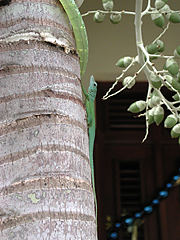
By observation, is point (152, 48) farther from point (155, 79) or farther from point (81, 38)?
point (81, 38)

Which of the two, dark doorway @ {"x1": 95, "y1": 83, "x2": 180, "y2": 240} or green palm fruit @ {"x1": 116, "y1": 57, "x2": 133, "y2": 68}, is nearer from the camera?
green palm fruit @ {"x1": 116, "y1": 57, "x2": 133, "y2": 68}

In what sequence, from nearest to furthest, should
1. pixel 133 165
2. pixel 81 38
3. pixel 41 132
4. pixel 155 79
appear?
1. pixel 41 132
2. pixel 81 38
3. pixel 155 79
4. pixel 133 165

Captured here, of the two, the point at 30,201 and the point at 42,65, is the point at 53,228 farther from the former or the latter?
the point at 42,65

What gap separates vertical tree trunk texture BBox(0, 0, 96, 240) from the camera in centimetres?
62

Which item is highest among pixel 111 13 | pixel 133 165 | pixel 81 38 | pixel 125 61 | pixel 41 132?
pixel 133 165

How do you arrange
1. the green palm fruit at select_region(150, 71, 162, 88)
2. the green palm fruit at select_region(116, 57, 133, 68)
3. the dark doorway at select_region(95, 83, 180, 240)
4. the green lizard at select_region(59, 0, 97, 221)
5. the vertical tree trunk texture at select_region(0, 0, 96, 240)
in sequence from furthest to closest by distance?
the dark doorway at select_region(95, 83, 180, 240)
the green palm fruit at select_region(116, 57, 133, 68)
the green palm fruit at select_region(150, 71, 162, 88)
the green lizard at select_region(59, 0, 97, 221)
the vertical tree trunk texture at select_region(0, 0, 96, 240)

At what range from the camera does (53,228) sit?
0.61 m

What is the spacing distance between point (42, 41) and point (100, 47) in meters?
2.42

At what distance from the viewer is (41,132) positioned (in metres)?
0.66

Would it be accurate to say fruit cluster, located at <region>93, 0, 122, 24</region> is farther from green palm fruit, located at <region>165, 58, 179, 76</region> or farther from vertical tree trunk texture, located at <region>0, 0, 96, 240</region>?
vertical tree trunk texture, located at <region>0, 0, 96, 240</region>

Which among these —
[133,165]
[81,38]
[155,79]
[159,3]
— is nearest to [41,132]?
[81,38]

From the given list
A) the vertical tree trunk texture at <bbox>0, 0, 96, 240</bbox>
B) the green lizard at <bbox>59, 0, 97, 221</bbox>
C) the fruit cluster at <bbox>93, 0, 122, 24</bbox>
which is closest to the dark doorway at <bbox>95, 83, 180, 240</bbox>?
the fruit cluster at <bbox>93, 0, 122, 24</bbox>

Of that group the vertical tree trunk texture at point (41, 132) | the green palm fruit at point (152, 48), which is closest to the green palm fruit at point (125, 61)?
the green palm fruit at point (152, 48)

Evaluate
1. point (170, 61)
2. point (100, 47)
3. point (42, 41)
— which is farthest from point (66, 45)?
point (100, 47)
